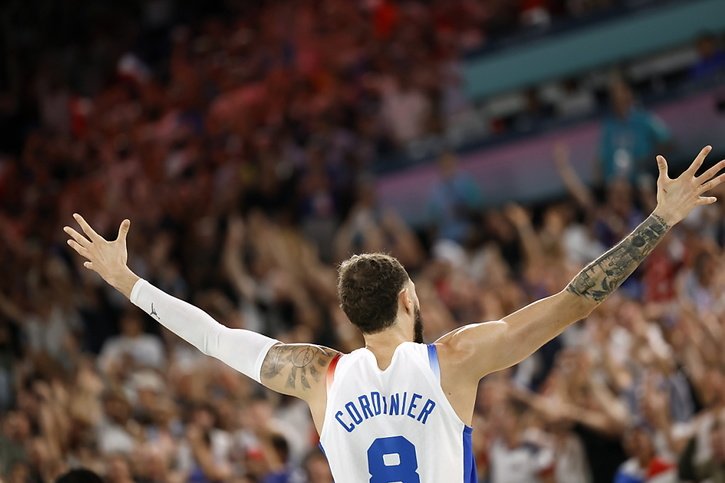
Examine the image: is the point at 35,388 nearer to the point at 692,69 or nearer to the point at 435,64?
the point at 435,64

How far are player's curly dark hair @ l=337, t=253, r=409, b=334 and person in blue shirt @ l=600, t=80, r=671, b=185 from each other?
858cm

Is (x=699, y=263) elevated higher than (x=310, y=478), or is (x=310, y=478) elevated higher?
(x=699, y=263)

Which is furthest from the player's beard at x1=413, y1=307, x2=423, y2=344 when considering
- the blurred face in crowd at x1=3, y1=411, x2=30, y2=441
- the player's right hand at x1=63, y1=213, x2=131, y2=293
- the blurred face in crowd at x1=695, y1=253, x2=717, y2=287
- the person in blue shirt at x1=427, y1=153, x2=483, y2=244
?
the person in blue shirt at x1=427, y1=153, x2=483, y2=244

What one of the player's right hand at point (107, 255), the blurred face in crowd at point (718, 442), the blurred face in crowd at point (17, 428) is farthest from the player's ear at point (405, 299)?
the blurred face in crowd at point (17, 428)

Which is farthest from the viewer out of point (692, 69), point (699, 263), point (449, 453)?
point (692, 69)

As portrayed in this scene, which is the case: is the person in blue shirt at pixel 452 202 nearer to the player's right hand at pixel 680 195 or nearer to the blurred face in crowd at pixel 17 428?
the blurred face in crowd at pixel 17 428

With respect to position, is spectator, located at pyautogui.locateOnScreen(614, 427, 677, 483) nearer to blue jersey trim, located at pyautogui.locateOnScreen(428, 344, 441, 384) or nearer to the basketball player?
the basketball player

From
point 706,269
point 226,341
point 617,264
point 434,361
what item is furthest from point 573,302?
point 706,269

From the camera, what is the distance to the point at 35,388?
14.8m

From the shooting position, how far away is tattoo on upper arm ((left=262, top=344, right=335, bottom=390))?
16.0ft

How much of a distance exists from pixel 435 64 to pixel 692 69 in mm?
3935

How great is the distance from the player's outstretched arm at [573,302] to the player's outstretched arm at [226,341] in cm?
58

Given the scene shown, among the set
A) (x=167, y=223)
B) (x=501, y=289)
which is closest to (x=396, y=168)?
(x=167, y=223)

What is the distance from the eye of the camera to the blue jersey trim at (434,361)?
183 inches
